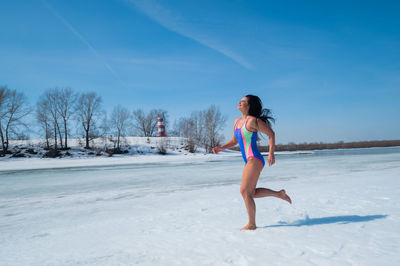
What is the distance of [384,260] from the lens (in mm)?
1834

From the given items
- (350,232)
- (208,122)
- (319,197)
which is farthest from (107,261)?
(208,122)

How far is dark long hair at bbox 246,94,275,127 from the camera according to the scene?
106 inches

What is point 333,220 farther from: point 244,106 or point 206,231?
point 244,106

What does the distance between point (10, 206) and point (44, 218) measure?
1.53m

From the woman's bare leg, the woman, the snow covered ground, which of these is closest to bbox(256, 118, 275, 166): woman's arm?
the woman

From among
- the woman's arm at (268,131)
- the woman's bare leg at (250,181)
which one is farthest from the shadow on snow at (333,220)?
the woman's arm at (268,131)

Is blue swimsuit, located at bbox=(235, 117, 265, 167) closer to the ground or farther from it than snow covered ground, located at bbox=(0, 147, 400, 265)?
farther from it

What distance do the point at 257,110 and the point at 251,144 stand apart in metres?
0.37

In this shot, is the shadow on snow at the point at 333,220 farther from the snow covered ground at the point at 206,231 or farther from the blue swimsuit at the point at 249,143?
the blue swimsuit at the point at 249,143

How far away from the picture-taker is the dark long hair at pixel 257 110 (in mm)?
2689

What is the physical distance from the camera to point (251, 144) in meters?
2.62

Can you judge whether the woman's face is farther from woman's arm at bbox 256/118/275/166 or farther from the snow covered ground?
the snow covered ground

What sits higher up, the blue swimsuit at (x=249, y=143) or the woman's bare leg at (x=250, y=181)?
the blue swimsuit at (x=249, y=143)

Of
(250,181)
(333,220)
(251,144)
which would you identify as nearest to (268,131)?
(251,144)
